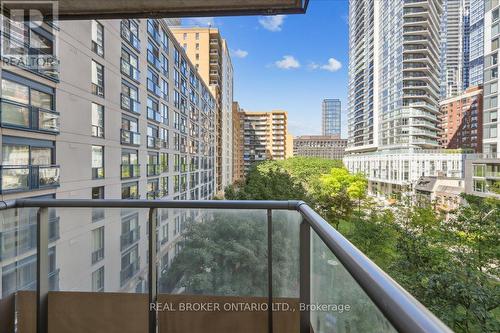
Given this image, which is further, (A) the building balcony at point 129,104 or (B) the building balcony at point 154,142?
(B) the building balcony at point 154,142

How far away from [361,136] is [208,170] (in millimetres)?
33422

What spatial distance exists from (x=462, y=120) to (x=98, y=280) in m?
72.9

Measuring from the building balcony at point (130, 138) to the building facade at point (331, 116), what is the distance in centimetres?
12856

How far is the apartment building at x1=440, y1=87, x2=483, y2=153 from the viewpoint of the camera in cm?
5303

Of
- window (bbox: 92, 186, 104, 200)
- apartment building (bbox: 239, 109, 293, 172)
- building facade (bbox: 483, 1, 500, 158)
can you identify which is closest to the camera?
window (bbox: 92, 186, 104, 200)

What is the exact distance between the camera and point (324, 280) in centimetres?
116

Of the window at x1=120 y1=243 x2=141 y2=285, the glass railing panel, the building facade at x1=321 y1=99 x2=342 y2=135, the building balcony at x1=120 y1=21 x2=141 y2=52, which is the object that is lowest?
the window at x1=120 y1=243 x2=141 y2=285

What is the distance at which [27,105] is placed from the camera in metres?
6.08

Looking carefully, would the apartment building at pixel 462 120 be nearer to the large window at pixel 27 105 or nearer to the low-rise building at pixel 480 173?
the low-rise building at pixel 480 173

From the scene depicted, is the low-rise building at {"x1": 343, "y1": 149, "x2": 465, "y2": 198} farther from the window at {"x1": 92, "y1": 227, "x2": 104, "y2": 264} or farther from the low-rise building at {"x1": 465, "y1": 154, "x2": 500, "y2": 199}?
the window at {"x1": 92, "y1": 227, "x2": 104, "y2": 264}

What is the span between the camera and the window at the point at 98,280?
1.72m

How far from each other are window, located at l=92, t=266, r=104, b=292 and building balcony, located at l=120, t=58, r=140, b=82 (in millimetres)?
10340

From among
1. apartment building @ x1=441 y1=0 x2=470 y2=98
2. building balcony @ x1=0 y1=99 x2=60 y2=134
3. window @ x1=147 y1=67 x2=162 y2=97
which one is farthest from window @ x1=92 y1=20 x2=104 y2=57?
apartment building @ x1=441 y1=0 x2=470 y2=98

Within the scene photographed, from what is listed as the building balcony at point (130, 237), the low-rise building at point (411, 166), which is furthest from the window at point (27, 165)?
the low-rise building at point (411, 166)
